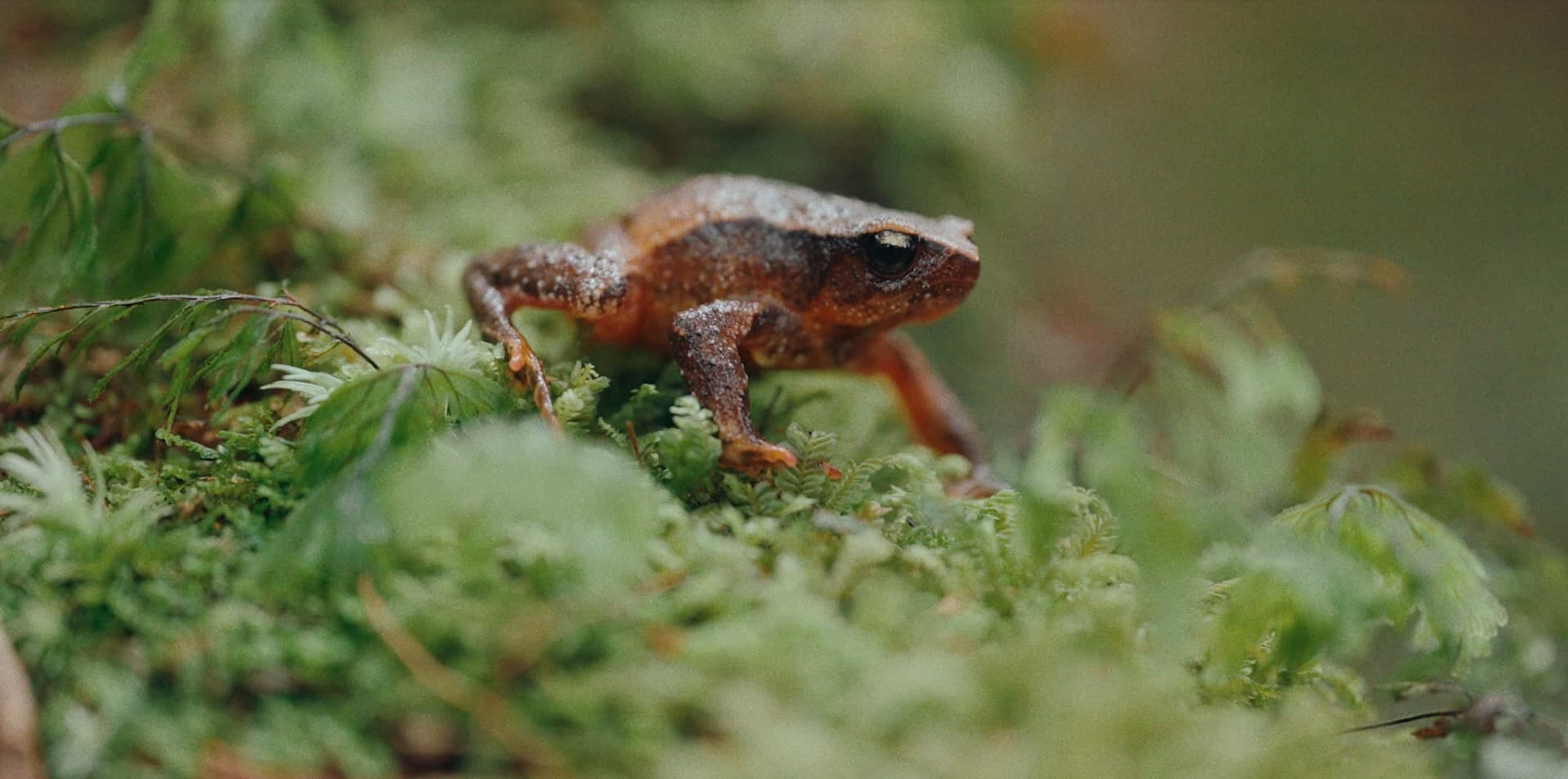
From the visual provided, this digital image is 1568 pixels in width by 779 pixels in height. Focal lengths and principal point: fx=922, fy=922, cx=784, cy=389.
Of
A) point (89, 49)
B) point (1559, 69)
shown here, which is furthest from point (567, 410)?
point (1559, 69)

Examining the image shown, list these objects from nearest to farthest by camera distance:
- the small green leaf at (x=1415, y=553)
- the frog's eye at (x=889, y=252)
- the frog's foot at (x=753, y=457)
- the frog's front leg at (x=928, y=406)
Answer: the small green leaf at (x=1415, y=553) → the frog's foot at (x=753, y=457) → the frog's eye at (x=889, y=252) → the frog's front leg at (x=928, y=406)

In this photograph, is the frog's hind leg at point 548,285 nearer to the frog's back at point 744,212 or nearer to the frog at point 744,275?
the frog at point 744,275

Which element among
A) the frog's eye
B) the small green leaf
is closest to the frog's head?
the frog's eye

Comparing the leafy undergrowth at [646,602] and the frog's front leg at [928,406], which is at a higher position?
the frog's front leg at [928,406]

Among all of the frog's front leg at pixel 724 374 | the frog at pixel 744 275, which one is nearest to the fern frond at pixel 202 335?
the frog at pixel 744 275

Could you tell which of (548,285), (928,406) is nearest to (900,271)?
(928,406)

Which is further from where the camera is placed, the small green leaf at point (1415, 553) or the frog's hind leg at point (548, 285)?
the frog's hind leg at point (548, 285)

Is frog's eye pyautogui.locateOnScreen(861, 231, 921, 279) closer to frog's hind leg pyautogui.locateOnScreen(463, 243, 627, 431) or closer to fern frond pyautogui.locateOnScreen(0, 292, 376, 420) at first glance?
frog's hind leg pyautogui.locateOnScreen(463, 243, 627, 431)
